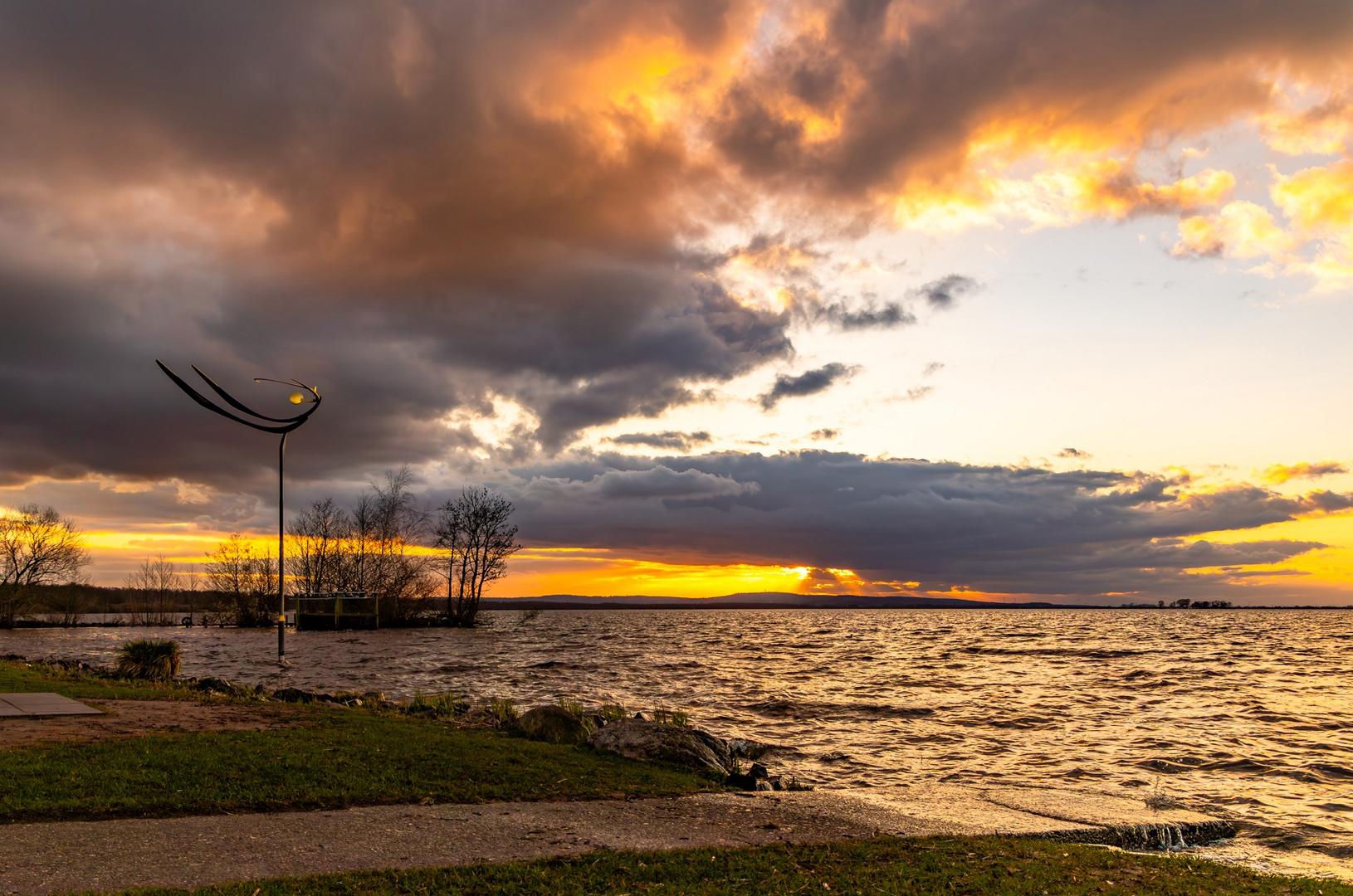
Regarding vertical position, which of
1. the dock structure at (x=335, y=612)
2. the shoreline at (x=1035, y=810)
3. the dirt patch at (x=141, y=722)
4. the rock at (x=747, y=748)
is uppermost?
the dirt patch at (x=141, y=722)

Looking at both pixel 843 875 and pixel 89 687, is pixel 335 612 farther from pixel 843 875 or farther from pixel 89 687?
pixel 843 875

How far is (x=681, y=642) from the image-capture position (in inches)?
2758

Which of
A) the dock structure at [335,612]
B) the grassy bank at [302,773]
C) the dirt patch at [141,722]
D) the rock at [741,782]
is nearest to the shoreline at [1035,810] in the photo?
the dirt patch at [141,722]

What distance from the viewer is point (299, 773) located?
36.5 ft

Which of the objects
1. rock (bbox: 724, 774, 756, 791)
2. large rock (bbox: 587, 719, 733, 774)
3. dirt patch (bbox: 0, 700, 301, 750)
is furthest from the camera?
large rock (bbox: 587, 719, 733, 774)

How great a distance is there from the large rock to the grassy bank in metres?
0.36

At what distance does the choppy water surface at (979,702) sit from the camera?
16.9 metres

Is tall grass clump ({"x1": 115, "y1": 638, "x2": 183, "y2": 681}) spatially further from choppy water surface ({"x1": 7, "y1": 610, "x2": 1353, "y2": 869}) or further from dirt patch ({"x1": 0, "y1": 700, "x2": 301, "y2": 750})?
dirt patch ({"x1": 0, "y1": 700, "x2": 301, "y2": 750})

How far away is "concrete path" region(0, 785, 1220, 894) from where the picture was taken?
7.42m

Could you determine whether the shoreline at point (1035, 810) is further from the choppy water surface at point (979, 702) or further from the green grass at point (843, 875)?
the choppy water surface at point (979, 702)

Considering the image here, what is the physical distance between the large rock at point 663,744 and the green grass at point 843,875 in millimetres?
5466

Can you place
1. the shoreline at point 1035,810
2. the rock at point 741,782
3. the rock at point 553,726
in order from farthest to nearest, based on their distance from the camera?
the rock at point 553,726 → the rock at point 741,782 → the shoreline at point 1035,810

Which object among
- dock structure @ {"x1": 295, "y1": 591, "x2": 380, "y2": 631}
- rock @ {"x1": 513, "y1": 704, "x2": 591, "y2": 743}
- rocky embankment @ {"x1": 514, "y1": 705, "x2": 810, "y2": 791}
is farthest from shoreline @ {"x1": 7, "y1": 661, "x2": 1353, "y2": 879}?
dock structure @ {"x1": 295, "y1": 591, "x2": 380, "y2": 631}

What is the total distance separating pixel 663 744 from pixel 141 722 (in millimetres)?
9501
